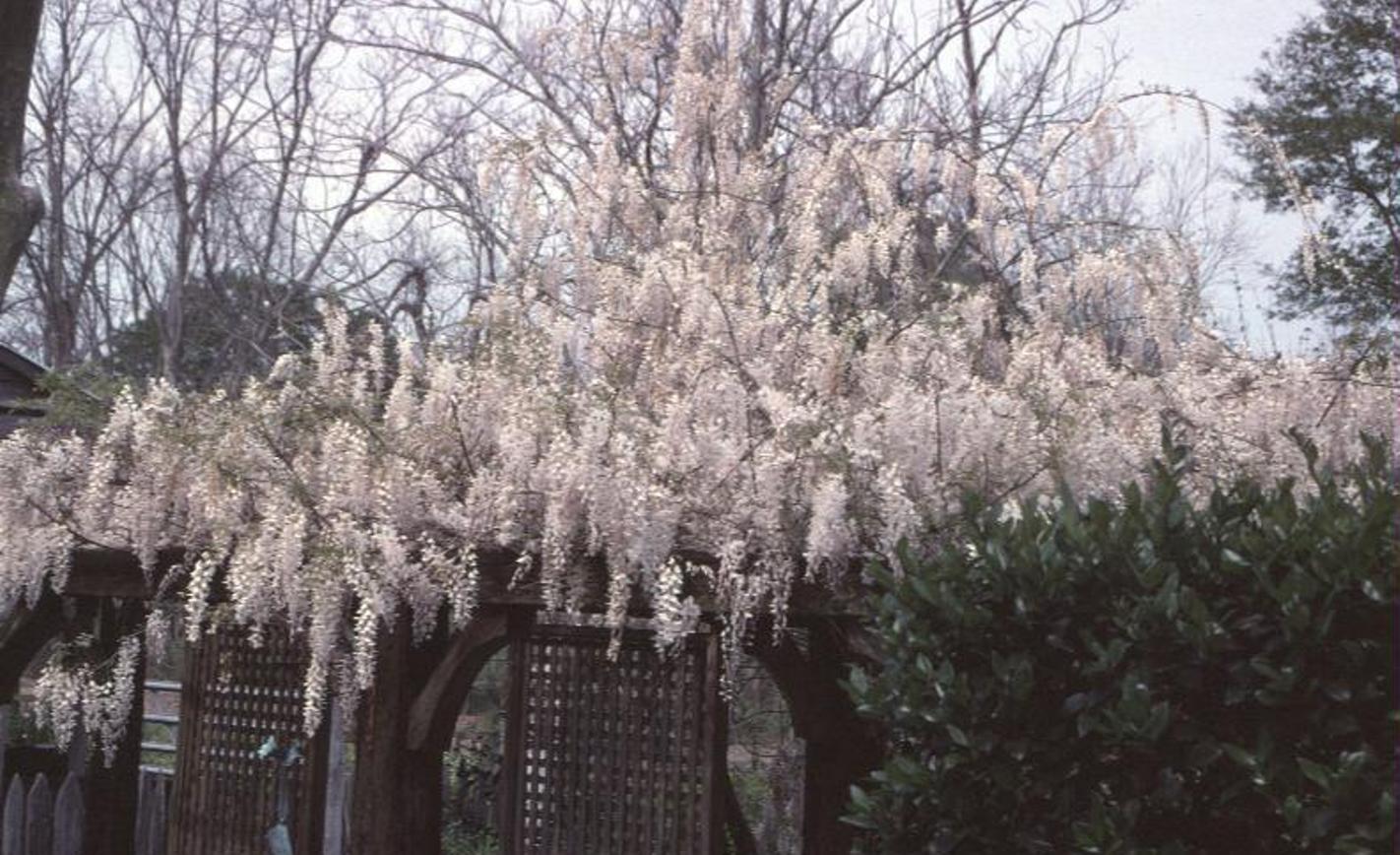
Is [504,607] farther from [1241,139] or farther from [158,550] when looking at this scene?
[1241,139]

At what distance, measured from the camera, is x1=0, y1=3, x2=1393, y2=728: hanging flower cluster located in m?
4.41

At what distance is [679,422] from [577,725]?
41.1 inches

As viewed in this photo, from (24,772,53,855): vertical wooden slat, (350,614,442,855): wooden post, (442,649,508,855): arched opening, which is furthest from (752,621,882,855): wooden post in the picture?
(24,772,53,855): vertical wooden slat

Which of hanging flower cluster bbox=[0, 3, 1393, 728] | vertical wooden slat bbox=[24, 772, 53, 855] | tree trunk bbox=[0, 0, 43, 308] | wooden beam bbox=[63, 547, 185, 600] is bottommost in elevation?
vertical wooden slat bbox=[24, 772, 53, 855]

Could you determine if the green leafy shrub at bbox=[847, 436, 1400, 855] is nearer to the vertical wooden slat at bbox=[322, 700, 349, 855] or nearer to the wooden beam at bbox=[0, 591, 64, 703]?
the wooden beam at bbox=[0, 591, 64, 703]

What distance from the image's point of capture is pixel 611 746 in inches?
192

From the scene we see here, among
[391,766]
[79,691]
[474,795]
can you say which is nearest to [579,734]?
[391,766]

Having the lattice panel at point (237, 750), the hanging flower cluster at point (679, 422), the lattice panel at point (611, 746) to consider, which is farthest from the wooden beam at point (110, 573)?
the lattice panel at point (611, 746)

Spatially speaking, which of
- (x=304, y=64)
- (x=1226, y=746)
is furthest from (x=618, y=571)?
(x=304, y=64)

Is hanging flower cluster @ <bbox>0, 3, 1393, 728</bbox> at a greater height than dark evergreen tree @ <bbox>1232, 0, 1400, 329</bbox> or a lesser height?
lesser

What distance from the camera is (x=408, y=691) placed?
5082 millimetres

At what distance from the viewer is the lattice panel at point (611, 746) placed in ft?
15.5

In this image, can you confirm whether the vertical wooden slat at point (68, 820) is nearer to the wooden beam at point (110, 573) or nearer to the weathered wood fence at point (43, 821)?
the weathered wood fence at point (43, 821)

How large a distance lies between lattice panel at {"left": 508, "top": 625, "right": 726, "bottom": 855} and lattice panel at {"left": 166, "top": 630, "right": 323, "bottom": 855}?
114 cm
